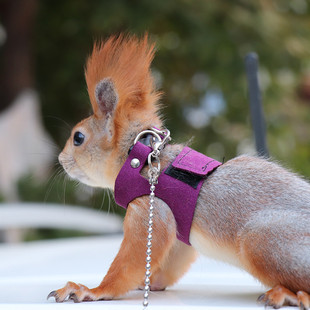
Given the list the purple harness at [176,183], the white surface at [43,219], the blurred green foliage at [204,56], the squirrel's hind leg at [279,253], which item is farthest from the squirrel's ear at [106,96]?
the blurred green foliage at [204,56]

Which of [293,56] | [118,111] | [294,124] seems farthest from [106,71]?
[294,124]

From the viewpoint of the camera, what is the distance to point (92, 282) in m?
1.83

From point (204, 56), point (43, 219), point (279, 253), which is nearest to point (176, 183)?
point (279, 253)

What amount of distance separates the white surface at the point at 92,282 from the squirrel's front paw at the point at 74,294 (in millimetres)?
22

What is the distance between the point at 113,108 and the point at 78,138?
0.20m

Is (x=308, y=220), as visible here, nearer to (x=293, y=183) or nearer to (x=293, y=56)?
(x=293, y=183)

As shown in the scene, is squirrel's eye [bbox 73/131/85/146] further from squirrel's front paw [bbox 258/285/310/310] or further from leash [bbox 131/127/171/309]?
squirrel's front paw [bbox 258/285/310/310]

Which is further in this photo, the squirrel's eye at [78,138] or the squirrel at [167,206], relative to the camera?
the squirrel's eye at [78,138]

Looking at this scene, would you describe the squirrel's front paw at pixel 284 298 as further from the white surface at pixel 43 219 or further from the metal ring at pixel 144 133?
the white surface at pixel 43 219

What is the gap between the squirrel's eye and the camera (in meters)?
1.92

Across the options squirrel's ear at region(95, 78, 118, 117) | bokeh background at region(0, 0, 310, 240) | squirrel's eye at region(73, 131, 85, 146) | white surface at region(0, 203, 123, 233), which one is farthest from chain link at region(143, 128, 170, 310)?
bokeh background at region(0, 0, 310, 240)

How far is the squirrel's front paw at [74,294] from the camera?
4.81 feet

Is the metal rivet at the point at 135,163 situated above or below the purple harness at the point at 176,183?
above

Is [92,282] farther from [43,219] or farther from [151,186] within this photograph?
[43,219]
